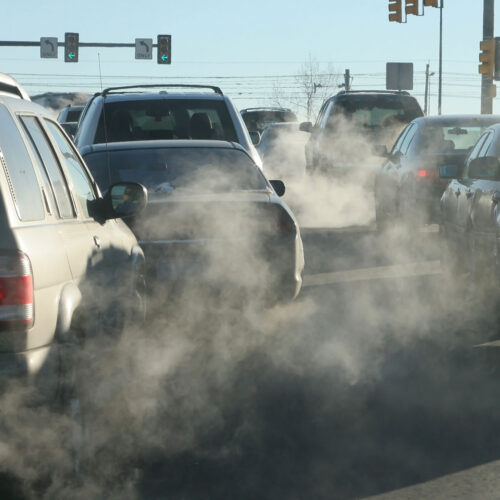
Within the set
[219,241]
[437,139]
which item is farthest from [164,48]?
[219,241]

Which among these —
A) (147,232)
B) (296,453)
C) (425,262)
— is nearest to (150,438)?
(296,453)

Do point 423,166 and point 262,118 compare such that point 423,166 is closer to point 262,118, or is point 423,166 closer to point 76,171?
point 76,171

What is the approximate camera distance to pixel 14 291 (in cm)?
401

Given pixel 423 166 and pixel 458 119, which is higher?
pixel 458 119

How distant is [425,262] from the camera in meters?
13.9

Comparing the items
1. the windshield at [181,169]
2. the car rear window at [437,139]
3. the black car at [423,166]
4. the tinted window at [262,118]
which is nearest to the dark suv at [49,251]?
the windshield at [181,169]

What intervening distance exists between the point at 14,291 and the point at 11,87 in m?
1.48

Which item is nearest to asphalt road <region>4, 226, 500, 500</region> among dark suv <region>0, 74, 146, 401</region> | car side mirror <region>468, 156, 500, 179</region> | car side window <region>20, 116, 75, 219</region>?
dark suv <region>0, 74, 146, 401</region>

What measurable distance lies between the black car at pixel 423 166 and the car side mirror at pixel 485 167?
4509 millimetres

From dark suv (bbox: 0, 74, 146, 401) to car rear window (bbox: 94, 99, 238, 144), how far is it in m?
6.84

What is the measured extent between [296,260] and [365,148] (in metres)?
12.9

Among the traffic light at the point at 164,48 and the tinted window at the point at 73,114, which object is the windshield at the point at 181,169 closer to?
the tinted window at the point at 73,114

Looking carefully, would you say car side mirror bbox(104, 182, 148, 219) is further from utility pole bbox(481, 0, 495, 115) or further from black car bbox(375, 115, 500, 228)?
utility pole bbox(481, 0, 495, 115)

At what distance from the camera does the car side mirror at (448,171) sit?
A: 13.7 meters
